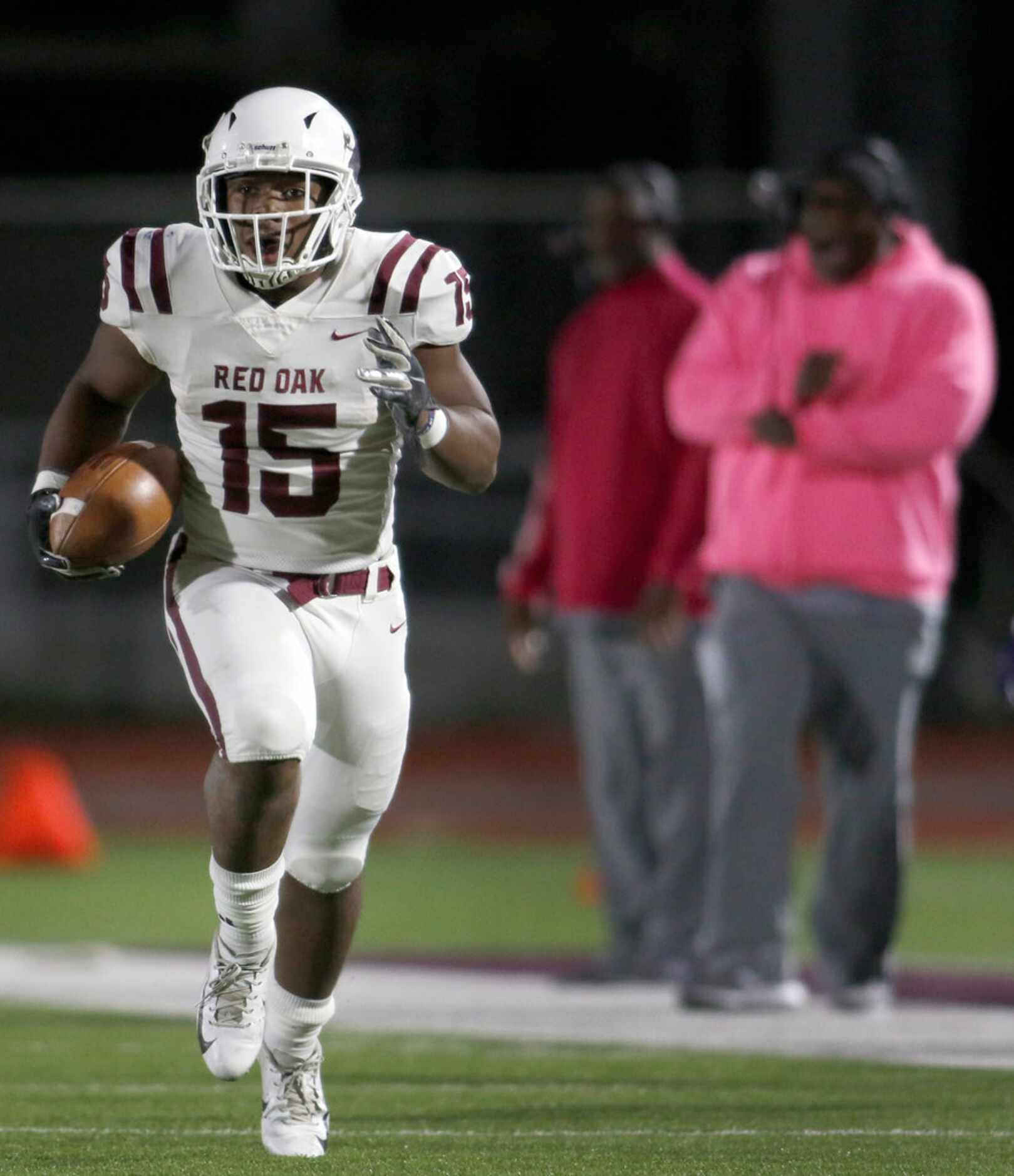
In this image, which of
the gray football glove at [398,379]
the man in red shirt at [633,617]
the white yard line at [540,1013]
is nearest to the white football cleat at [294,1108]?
the gray football glove at [398,379]

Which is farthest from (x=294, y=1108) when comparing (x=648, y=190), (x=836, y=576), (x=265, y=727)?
(x=648, y=190)

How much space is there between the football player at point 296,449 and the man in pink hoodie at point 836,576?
2058 mm

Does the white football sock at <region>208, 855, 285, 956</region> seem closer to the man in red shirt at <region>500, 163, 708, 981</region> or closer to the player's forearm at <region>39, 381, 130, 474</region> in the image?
the player's forearm at <region>39, 381, 130, 474</region>

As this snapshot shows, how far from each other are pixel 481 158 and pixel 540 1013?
50.8 ft

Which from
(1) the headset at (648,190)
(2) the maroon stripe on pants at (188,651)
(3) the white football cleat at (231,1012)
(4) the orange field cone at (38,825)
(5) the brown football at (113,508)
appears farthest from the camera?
(4) the orange field cone at (38,825)

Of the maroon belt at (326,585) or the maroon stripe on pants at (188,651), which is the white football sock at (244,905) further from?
the maroon belt at (326,585)

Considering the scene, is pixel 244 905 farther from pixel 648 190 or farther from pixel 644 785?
pixel 648 190

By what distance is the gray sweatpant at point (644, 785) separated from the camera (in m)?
7.34

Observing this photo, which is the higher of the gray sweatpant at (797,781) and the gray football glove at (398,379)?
the gray football glove at (398,379)

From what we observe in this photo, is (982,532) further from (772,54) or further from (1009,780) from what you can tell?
(772,54)

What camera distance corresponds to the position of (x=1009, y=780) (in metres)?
15.0

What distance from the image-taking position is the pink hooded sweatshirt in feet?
21.9

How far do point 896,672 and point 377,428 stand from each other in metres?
2.40

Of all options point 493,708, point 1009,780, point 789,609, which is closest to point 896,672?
point 789,609
